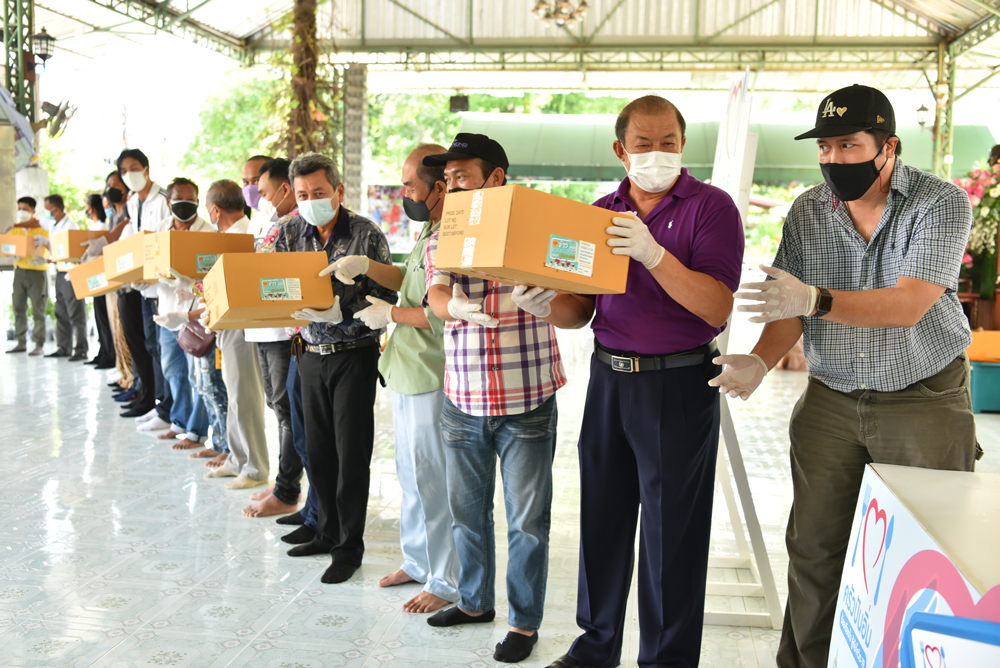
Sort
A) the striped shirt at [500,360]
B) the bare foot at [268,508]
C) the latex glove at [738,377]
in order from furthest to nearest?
1. the bare foot at [268,508]
2. the striped shirt at [500,360]
3. the latex glove at [738,377]

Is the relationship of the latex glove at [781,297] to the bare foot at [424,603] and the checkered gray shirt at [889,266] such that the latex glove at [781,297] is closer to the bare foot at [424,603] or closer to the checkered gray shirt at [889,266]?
the checkered gray shirt at [889,266]

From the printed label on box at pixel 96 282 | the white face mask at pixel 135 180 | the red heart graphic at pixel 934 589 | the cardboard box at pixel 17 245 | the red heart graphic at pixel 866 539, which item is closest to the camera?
the red heart graphic at pixel 934 589

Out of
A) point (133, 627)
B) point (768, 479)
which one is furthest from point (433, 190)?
point (768, 479)

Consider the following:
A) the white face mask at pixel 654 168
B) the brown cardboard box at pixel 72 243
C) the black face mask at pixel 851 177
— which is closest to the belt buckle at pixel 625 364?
the white face mask at pixel 654 168

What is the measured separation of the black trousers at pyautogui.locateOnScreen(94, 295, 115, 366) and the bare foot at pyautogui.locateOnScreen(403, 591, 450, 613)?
5579mm

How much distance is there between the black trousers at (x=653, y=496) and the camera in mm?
1967

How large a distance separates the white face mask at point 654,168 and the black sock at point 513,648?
4.53 feet

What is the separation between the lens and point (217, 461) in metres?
4.40

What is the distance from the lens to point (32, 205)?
26.8ft

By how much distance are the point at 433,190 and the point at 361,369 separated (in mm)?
750

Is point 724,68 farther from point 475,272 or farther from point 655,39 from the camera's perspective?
point 475,272

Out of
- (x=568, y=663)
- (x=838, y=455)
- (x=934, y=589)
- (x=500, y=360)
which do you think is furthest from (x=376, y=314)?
(x=934, y=589)

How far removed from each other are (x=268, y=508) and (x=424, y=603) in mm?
1293

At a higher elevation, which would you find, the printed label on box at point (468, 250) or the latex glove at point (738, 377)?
the printed label on box at point (468, 250)
